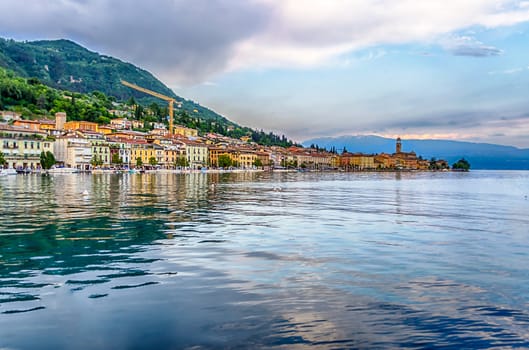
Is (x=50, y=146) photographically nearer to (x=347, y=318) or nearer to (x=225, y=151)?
(x=225, y=151)

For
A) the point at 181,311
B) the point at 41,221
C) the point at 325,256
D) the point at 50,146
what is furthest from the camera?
the point at 50,146

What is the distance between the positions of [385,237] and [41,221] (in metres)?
12.0

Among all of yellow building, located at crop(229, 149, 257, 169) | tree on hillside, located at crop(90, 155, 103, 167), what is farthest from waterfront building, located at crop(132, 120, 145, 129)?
tree on hillside, located at crop(90, 155, 103, 167)

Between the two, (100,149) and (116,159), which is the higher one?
(100,149)

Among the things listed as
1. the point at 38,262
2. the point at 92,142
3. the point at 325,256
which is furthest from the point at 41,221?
the point at 92,142

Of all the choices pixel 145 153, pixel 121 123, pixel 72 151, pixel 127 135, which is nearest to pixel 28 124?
pixel 72 151

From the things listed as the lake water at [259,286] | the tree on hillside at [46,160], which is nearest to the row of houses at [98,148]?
the tree on hillside at [46,160]

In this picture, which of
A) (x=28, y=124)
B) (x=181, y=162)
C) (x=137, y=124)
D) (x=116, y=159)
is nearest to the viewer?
(x=116, y=159)

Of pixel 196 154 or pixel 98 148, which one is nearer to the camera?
pixel 98 148

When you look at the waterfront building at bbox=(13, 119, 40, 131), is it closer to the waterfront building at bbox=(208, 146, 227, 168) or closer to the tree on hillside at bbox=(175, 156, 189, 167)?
the tree on hillside at bbox=(175, 156, 189, 167)

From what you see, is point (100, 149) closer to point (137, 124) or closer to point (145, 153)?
point (145, 153)

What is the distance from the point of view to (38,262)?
10016 millimetres

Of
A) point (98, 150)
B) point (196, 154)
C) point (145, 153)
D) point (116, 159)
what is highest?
point (98, 150)

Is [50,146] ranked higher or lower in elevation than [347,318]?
higher
